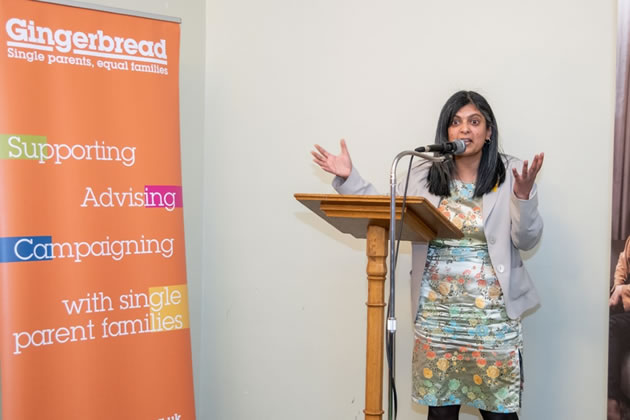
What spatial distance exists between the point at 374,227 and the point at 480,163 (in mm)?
764

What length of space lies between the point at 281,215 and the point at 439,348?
1.38 metres

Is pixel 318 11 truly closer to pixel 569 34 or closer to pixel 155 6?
pixel 155 6

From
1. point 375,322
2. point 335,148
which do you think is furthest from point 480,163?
point 335,148

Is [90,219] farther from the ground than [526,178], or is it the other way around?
[526,178]

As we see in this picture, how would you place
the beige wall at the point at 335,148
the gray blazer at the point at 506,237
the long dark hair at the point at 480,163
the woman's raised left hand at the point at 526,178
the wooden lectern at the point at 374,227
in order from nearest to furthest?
the wooden lectern at the point at 374,227, the woman's raised left hand at the point at 526,178, the gray blazer at the point at 506,237, the long dark hair at the point at 480,163, the beige wall at the point at 335,148

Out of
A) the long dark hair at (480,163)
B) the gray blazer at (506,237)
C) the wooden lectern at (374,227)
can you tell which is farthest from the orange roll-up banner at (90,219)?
the long dark hair at (480,163)

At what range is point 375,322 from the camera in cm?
199

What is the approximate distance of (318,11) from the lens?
352cm

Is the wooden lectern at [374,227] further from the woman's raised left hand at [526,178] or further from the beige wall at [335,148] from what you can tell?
the beige wall at [335,148]

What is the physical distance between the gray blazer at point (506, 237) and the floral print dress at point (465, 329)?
0.03 m

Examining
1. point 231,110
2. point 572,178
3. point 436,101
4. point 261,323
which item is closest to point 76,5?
point 231,110

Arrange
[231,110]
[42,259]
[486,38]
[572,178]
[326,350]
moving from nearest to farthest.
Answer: [42,259]
[572,178]
[486,38]
[326,350]
[231,110]

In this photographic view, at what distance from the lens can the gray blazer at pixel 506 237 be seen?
2.40m

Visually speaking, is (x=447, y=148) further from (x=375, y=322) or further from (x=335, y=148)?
(x=335, y=148)
